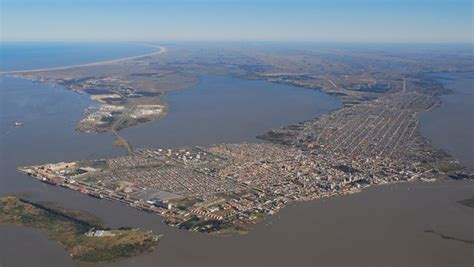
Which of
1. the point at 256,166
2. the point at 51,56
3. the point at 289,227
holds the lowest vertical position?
the point at 51,56

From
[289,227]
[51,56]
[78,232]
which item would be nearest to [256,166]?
[289,227]

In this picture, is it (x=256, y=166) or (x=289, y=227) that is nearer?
(x=289, y=227)

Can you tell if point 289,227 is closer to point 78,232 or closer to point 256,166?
point 256,166

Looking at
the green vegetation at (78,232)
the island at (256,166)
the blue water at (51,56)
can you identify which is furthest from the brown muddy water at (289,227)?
the blue water at (51,56)

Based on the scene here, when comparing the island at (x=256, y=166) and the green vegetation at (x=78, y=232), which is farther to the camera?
the island at (x=256, y=166)

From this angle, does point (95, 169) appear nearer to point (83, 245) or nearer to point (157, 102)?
point (83, 245)

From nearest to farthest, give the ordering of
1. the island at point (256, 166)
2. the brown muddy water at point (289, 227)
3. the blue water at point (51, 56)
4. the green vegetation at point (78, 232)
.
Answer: the brown muddy water at point (289, 227), the green vegetation at point (78, 232), the island at point (256, 166), the blue water at point (51, 56)

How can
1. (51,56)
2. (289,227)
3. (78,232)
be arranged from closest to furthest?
(78,232), (289,227), (51,56)

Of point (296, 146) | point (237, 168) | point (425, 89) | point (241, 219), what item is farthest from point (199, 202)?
point (425, 89)

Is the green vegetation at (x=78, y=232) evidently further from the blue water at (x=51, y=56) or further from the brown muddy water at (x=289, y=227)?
the blue water at (x=51, y=56)
